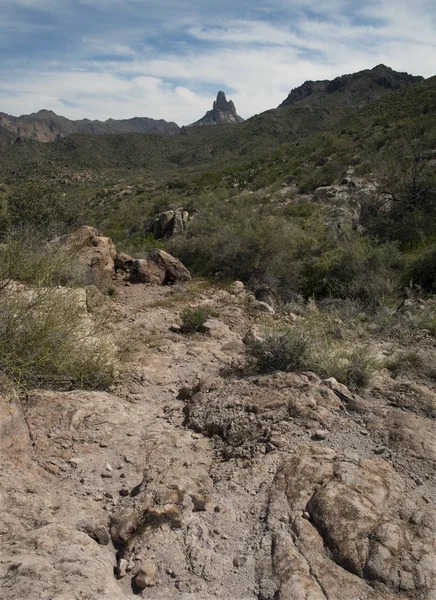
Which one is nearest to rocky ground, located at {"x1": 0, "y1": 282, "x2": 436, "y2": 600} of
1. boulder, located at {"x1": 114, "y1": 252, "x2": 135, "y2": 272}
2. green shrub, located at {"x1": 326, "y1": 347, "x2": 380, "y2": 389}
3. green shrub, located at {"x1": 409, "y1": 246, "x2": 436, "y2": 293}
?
green shrub, located at {"x1": 326, "y1": 347, "x2": 380, "y2": 389}

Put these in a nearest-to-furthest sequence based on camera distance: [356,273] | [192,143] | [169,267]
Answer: [356,273] < [169,267] < [192,143]

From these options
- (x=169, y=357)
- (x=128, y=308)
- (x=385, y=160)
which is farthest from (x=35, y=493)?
(x=385, y=160)

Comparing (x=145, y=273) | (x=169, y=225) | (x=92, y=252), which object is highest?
(x=169, y=225)

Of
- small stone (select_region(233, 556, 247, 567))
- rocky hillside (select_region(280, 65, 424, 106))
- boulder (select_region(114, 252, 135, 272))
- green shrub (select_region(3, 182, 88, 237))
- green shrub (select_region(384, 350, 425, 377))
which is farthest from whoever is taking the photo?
rocky hillside (select_region(280, 65, 424, 106))

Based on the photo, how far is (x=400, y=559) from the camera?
2.23 metres

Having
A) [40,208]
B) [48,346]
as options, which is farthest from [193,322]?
[40,208]

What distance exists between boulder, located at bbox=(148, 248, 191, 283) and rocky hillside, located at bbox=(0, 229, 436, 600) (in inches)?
184

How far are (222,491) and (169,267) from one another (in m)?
6.80

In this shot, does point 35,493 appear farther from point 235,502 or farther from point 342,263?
point 342,263

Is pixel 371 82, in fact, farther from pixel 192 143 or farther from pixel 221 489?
pixel 221 489

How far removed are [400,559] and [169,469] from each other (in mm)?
1650

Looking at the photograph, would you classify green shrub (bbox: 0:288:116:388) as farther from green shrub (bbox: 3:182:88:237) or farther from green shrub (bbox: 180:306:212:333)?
green shrub (bbox: 3:182:88:237)

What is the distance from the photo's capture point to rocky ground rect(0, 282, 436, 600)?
2.15 meters

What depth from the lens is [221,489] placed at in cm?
293
